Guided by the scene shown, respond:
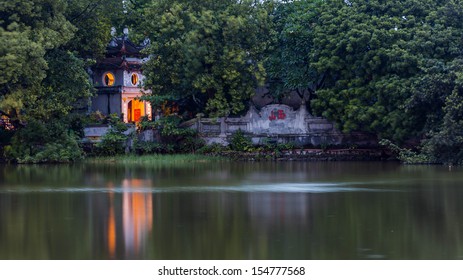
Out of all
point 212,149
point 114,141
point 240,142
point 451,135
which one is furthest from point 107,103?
point 451,135

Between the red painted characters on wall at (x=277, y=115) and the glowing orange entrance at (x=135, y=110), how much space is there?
1401cm

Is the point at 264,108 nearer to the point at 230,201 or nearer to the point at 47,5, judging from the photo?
the point at 47,5

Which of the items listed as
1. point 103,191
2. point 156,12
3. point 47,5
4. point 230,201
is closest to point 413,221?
point 230,201

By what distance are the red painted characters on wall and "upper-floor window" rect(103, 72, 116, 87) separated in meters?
13.5

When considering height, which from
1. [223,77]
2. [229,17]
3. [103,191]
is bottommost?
[103,191]

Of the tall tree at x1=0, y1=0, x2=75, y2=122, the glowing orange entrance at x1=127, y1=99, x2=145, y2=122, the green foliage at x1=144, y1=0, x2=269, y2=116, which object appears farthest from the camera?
the glowing orange entrance at x1=127, y1=99, x2=145, y2=122

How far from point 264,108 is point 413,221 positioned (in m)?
24.5

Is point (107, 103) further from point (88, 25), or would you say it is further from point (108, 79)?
point (88, 25)

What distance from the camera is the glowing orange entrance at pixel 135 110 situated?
52.5 m

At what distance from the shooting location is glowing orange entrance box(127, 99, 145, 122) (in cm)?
5255

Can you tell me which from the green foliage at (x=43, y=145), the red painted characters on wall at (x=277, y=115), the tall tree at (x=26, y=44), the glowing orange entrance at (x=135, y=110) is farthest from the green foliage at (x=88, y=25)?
the glowing orange entrance at (x=135, y=110)

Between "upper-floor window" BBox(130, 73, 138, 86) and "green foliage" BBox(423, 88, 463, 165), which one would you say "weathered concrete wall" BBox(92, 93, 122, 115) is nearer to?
"upper-floor window" BBox(130, 73, 138, 86)

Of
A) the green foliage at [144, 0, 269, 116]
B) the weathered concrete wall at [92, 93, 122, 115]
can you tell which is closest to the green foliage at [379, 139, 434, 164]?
the green foliage at [144, 0, 269, 116]

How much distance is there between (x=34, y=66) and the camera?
3400cm
